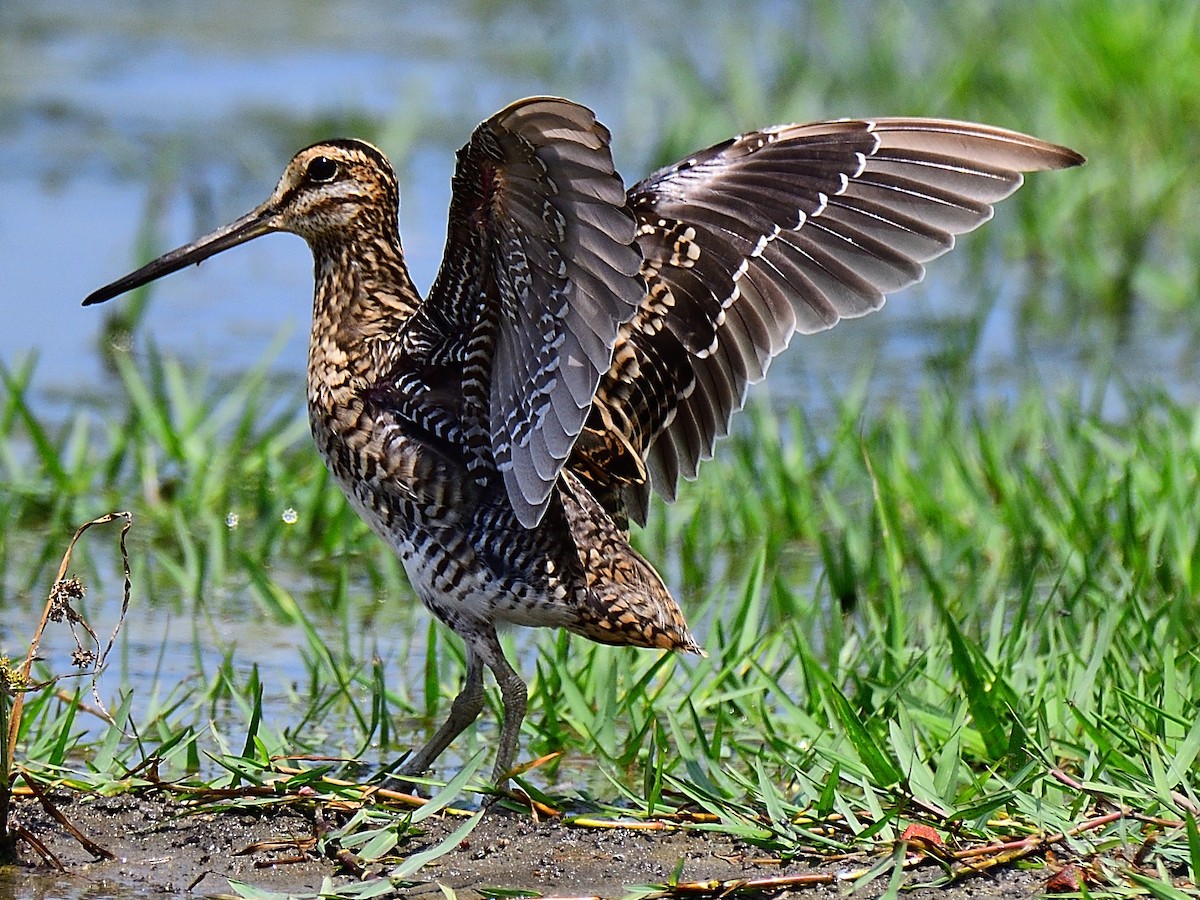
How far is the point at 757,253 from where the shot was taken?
468 cm

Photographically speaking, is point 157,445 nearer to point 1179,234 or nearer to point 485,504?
point 485,504

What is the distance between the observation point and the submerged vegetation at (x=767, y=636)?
399 centimetres

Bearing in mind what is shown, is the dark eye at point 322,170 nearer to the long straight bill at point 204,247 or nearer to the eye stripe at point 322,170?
the eye stripe at point 322,170

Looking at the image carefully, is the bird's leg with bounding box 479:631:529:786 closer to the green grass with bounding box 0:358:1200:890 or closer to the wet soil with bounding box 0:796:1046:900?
the green grass with bounding box 0:358:1200:890

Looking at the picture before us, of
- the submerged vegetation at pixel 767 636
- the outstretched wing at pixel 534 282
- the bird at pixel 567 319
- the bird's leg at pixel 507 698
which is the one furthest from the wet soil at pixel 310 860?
the outstretched wing at pixel 534 282

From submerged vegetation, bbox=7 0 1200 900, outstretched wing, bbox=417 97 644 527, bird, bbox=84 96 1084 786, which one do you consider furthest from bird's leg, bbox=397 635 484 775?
outstretched wing, bbox=417 97 644 527

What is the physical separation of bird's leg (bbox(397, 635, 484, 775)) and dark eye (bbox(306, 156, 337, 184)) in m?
1.09

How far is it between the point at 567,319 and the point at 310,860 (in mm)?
1072

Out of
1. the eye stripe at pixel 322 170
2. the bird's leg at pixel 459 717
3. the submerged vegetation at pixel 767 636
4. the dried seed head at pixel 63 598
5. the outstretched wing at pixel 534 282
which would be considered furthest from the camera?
the eye stripe at pixel 322 170

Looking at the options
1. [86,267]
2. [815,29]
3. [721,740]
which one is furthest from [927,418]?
[815,29]

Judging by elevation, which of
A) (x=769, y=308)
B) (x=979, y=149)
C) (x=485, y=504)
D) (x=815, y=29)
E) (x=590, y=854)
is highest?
(x=815, y=29)

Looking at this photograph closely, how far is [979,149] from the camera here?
4637 mm

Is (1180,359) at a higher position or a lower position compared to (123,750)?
higher

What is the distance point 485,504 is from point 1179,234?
4.94 metres
